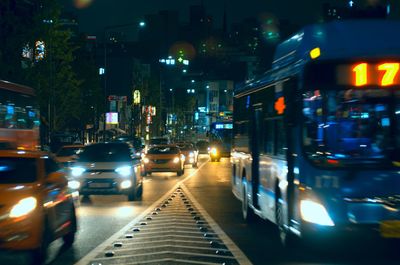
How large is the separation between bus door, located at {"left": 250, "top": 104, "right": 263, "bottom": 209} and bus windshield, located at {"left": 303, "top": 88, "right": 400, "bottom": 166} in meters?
4.11

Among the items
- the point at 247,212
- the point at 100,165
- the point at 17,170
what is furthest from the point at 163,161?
the point at 17,170

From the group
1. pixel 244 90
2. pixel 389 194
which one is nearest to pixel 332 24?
pixel 389 194

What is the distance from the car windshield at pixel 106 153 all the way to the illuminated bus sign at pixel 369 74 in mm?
13245

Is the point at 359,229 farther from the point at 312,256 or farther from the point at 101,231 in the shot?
the point at 101,231

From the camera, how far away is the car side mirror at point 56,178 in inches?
456

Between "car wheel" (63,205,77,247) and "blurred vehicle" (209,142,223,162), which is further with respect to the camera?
"blurred vehicle" (209,142,223,162)

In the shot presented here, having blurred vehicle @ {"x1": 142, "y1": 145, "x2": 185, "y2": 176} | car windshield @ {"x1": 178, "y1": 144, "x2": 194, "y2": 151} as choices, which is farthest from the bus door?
car windshield @ {"x1": 178, "y1": 144, "x2": 194, "y2": 151}

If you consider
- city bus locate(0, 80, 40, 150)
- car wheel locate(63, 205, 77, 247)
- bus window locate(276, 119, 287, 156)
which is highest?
city bus locate(0, 80, 40, 150)

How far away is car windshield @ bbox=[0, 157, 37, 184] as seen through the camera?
11.0 m

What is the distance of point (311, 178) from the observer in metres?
10.5

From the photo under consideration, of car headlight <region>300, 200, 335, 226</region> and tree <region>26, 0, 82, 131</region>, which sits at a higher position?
tree <region>26, 0, 82, 131</region>

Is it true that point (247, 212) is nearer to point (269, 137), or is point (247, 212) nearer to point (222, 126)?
point (269, 137)

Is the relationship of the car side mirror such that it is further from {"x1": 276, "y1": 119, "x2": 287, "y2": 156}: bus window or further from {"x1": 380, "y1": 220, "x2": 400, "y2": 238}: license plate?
{"x1": 380, "y1": 220, "x2": 400, "y2": 238}: license plate

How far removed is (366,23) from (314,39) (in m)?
0.79
